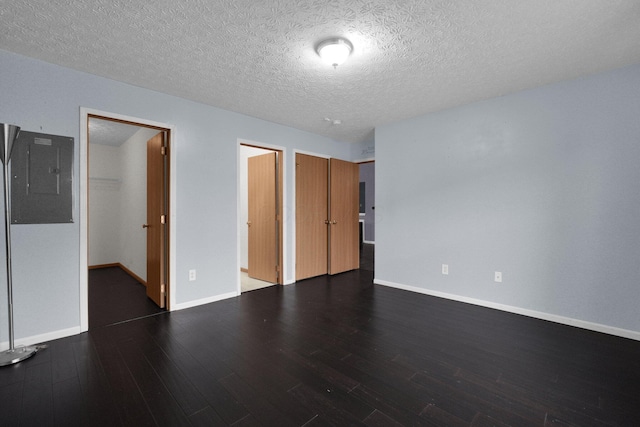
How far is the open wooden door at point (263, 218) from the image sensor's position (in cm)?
438

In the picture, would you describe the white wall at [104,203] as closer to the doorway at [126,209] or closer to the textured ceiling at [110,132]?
the doorway at [126,209]

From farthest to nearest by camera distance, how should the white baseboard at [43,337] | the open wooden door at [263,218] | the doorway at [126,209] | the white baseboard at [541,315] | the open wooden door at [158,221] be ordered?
the open wooden door at [263,218] < the open wooden door at [158,221] < the doorway at [126,209] < the white baseboard at [541,315] < the white baseboard at [43,337]

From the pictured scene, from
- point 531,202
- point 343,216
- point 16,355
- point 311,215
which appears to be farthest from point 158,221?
point 531,202

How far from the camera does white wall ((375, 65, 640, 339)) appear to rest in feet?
8.39

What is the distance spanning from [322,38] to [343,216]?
3.30 meters

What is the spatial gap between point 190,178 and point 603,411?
3.88 metres

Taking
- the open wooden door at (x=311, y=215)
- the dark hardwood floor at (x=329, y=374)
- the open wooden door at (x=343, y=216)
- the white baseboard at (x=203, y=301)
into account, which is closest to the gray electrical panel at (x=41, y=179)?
the dark hardwood floor at (x=329, y=374)

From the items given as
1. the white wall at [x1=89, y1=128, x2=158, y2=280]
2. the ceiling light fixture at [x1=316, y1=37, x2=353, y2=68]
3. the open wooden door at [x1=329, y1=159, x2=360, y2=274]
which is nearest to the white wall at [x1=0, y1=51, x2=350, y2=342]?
the open wooden door at [x1=329, y1=159, x2=360, y2=274]

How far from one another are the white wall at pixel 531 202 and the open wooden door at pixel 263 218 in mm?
1775

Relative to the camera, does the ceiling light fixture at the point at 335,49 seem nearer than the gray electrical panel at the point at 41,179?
Yes

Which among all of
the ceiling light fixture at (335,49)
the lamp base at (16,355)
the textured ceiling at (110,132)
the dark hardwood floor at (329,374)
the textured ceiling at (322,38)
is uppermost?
the textured ceiling at (110,132)

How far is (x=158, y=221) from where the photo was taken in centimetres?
328

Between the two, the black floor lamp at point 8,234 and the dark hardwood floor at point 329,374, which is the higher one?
the black floor lamp at point 8,234

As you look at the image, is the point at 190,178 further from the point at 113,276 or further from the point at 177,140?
the point at 113,276
